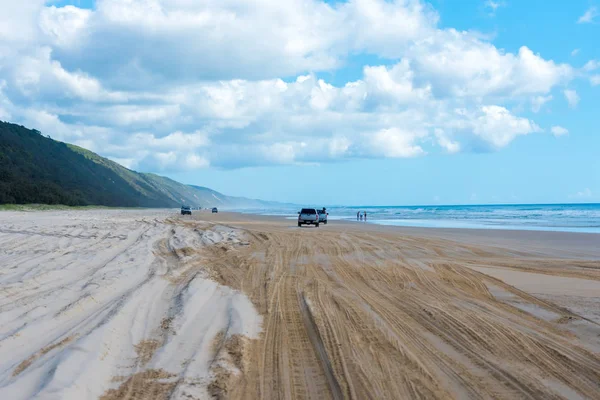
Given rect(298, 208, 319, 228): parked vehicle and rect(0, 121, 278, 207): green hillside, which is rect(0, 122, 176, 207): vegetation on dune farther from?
rect(298, 208, 319, 228): parked vehicle

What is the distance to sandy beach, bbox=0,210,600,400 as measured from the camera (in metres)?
5.55

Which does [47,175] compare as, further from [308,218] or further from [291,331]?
[291,331]

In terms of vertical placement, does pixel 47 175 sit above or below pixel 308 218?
above

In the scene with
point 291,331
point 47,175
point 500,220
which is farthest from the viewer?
point 47,175

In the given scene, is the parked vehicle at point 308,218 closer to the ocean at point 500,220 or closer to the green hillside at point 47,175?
the ocean at point 500,220

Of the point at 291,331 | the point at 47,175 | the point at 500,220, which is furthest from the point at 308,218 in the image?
the point at 47,175

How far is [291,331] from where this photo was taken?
7.83m

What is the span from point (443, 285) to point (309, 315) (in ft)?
15.3

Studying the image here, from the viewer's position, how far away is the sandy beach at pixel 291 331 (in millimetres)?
5555

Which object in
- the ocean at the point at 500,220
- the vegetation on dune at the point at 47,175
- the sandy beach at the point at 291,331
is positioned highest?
the vegetation on dune at the point at 47,175

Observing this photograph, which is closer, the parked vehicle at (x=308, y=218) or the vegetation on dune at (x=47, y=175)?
the parked vehicle at (x=308, y=218)

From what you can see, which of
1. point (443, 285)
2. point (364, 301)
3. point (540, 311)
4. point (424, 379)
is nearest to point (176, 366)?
point (424, 379)

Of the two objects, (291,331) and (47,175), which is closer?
(291,331)

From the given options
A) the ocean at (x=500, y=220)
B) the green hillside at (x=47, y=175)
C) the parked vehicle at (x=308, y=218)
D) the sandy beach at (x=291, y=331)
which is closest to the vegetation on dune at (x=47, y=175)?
the green hillside at (x=47, y=175)
